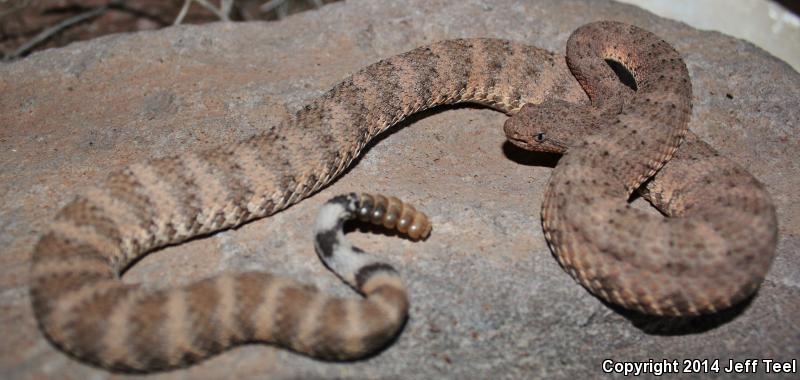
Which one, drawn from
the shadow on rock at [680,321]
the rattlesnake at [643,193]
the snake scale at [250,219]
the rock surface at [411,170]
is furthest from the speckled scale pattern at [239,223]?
the shadow on rock at [680,321]

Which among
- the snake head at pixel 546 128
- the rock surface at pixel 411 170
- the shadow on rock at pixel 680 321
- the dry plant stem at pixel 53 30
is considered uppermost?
the snake head at pixel 546 128

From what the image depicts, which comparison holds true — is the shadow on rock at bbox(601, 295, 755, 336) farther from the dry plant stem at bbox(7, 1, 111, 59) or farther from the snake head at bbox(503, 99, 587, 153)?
the dry plant stem at bbox(7, 1, 111, 59)

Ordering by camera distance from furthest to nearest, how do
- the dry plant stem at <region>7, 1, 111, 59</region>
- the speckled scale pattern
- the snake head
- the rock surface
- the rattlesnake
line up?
the dry plant stem at <region>7, 1, 111, 59</region>
the snake head
the rattlesnake
the rock surface
the speckled scale pattern

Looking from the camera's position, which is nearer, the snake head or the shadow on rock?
the shadow on rock

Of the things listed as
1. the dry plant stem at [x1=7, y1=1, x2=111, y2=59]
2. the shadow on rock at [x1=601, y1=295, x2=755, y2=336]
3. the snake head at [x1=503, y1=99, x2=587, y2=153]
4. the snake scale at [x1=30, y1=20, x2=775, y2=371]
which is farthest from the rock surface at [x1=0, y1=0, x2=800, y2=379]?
the dry plant stem at [x1=7, y1=1, x2=111, y2=59]

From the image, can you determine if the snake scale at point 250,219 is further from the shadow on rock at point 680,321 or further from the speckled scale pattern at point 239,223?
the shadow on rock at point 680,321

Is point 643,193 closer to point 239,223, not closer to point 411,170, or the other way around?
point 411,170

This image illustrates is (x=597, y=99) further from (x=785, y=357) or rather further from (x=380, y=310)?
(x=380, y=310)

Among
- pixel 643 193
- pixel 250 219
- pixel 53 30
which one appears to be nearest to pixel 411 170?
pixel 250 219
